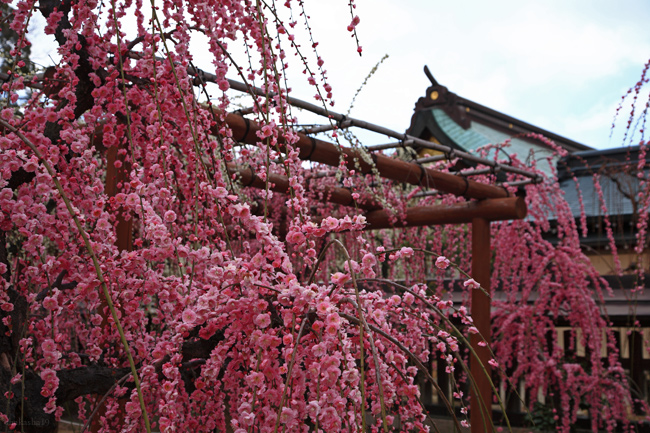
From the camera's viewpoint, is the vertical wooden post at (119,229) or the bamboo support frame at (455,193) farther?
the bamboo support frame at (455,193)

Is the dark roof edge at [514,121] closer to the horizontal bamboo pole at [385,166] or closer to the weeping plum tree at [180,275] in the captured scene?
the horizontal bamboo pole at [385,166]

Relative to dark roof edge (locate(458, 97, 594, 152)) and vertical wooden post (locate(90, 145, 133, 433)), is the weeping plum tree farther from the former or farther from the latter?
dark roof edge (locate(458, 97, 594, 152))

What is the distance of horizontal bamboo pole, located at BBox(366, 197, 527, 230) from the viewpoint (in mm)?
4359

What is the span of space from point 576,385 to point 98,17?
5024 mm

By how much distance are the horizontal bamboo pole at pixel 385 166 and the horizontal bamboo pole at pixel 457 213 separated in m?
0.11

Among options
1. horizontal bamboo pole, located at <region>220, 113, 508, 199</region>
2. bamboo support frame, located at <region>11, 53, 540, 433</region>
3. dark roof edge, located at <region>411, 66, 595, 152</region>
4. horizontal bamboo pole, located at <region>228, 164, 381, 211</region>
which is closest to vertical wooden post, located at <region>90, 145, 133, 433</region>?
horizontal bamboo pole, located at <region>220, 113, 508, 199</region>

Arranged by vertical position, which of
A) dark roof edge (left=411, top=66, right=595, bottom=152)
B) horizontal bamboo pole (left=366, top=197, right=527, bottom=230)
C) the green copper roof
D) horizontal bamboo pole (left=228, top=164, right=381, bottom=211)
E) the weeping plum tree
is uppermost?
dark roof edge (left=411, top=66, right=595, bottom=152)

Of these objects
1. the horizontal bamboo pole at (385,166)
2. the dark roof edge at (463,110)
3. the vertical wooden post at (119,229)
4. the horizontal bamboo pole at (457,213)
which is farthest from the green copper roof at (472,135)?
the vertical wooden post at (119,229)

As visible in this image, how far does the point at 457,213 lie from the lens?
15.3 feet

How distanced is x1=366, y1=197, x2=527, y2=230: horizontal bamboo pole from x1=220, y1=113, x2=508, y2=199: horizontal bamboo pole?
0.38 ft

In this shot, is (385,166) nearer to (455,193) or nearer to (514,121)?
(455,193)

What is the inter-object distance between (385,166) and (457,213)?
102 centimetres

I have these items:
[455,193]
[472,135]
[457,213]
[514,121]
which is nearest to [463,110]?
[472,135]

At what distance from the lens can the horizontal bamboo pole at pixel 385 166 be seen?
293 centimetres
